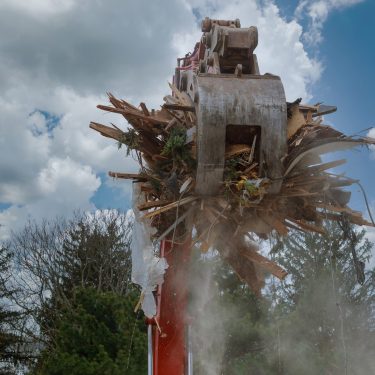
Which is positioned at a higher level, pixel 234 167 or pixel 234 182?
pixel 234 167

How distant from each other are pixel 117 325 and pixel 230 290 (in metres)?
4.48

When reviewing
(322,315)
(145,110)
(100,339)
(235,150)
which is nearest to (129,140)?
(145,110)

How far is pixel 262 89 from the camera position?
393cm

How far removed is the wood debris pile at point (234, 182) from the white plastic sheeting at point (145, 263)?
189mm

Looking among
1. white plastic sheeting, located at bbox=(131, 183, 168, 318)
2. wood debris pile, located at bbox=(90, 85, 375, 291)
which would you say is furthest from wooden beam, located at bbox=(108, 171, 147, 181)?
white plastic sheeting, located at bbox=(131, 183, 168, 318)

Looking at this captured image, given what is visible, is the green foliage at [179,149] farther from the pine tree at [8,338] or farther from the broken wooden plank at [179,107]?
the pine tree at [8,338]

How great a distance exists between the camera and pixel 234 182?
3.89 m

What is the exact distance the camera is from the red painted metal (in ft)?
14.4

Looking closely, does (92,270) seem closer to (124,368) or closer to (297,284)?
(297,284)

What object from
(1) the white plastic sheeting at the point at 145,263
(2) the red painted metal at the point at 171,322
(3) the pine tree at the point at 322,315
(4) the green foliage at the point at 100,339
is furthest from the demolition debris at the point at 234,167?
(3) the pine tree at the point at 322,315

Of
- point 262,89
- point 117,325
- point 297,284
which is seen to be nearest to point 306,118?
point 262,89

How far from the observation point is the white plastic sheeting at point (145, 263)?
4395 millimetres

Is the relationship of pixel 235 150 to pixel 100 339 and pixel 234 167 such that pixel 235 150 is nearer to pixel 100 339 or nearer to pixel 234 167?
pixel 234 167

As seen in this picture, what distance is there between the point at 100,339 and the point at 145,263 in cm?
800
